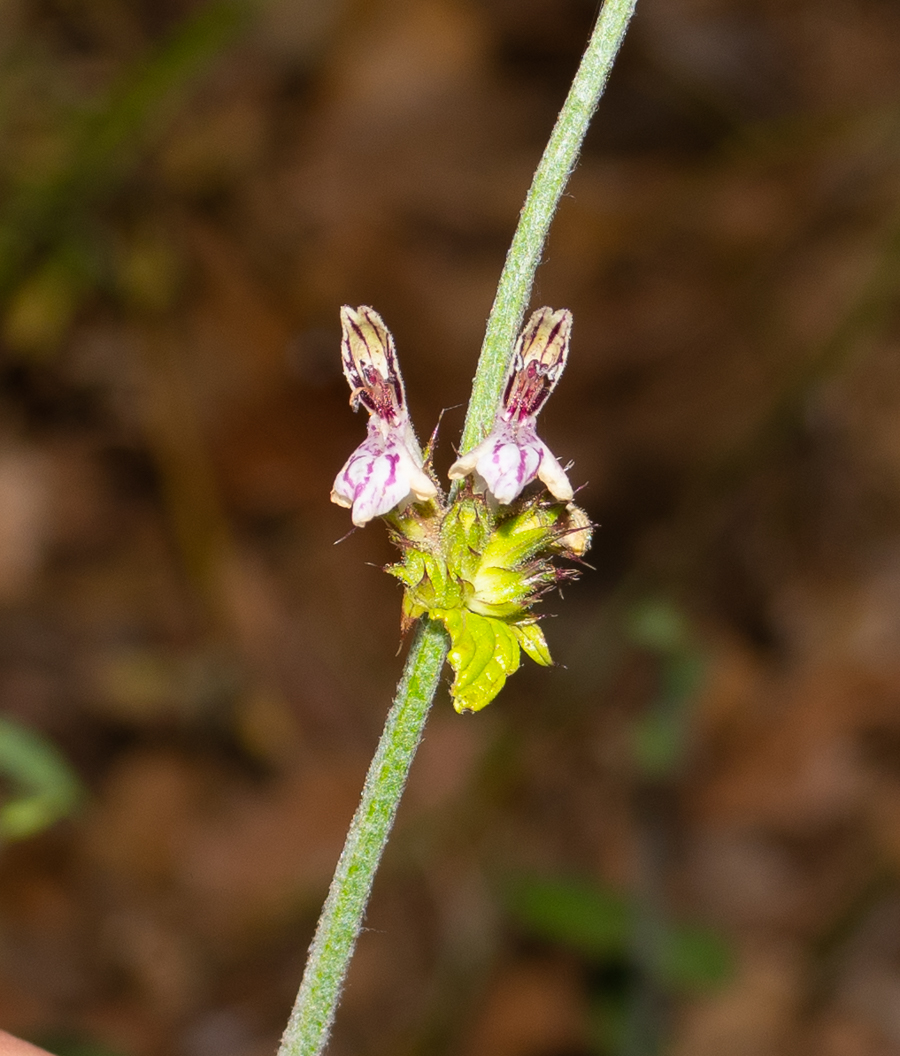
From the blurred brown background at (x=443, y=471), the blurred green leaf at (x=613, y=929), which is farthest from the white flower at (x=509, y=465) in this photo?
the blurred green leaf at (x=613, y=929)

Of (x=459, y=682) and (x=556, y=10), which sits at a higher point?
(x=556, y=10)

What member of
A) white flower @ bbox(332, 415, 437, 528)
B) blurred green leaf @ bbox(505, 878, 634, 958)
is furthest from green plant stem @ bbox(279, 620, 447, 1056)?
blurred green leaf @ bbox(505, 878, 634, 958)

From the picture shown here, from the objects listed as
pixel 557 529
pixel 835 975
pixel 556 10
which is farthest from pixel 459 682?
pixel 556 10

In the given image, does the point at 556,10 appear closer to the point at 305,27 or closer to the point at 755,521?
the point at 305,27

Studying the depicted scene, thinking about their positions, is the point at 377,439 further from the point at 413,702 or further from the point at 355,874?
the point at 355,874

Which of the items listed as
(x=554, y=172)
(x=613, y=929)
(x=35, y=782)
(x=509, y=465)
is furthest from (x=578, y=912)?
(x=554, y=172)

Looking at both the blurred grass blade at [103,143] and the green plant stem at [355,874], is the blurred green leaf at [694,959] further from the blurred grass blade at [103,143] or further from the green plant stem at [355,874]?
the blurred grass blade at [103,143]

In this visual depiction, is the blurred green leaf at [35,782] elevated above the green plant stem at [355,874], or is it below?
above
